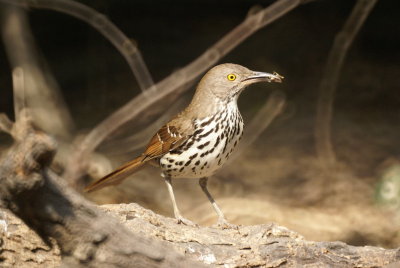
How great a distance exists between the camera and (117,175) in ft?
14.1

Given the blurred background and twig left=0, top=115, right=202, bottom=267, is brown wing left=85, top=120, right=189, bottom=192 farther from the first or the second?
twig left=0, top=115, right=202, bottom=267

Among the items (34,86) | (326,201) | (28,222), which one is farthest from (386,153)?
(28,222)

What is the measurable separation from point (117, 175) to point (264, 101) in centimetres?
377

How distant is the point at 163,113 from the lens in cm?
609

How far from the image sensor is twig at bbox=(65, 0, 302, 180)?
4.50m

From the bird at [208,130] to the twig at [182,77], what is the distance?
40 cm

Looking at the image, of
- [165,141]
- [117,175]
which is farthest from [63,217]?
[117,175]

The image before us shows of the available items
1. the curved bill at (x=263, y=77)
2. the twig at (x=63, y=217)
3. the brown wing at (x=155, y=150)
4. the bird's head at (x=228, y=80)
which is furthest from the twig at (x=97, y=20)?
the twig at (x=63, y=217)

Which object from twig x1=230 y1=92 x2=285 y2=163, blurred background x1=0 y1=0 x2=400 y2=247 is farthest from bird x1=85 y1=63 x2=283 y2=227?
twig x1=230 y1=92 x2=285 y2=163

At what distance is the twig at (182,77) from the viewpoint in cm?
450

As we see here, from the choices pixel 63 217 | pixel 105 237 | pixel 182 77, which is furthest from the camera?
pixel 182 77

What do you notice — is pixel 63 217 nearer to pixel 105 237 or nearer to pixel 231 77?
pixel 105 237

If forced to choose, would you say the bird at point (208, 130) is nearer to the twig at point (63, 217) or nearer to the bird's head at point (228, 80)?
the bird's head at point (228, 80)

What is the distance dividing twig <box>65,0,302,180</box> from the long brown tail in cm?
54
